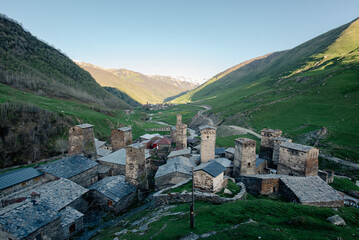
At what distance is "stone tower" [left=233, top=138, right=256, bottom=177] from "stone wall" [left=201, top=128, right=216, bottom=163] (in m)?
5.09

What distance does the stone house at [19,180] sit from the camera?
22.8m

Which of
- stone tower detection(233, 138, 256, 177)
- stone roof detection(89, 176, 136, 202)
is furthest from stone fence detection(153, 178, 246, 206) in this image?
stone roof detection(89, 176, 136, 202)

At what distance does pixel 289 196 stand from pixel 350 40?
171884 millimetres

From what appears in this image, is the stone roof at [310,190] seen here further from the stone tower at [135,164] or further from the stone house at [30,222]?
the stone house at [30,222]

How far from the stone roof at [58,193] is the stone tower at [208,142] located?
1941cm

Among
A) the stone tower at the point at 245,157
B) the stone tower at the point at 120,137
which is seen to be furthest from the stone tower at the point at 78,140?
the stone tower at the point at 245,157

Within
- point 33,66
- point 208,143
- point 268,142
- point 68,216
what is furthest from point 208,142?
point 33,66

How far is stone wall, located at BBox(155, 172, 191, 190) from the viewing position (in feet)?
88.8

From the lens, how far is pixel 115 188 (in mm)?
24906

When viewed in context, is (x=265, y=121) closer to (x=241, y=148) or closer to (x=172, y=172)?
(x=241, y=148)

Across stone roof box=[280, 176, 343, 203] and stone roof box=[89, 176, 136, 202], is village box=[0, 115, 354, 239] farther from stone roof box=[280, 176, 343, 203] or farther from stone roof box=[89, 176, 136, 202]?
stone roof box=[89, 176, 136, 202]

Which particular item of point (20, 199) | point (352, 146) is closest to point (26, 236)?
point (20, 199)

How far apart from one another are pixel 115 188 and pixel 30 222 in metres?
9.99

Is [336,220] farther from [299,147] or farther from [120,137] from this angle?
[120,137]
